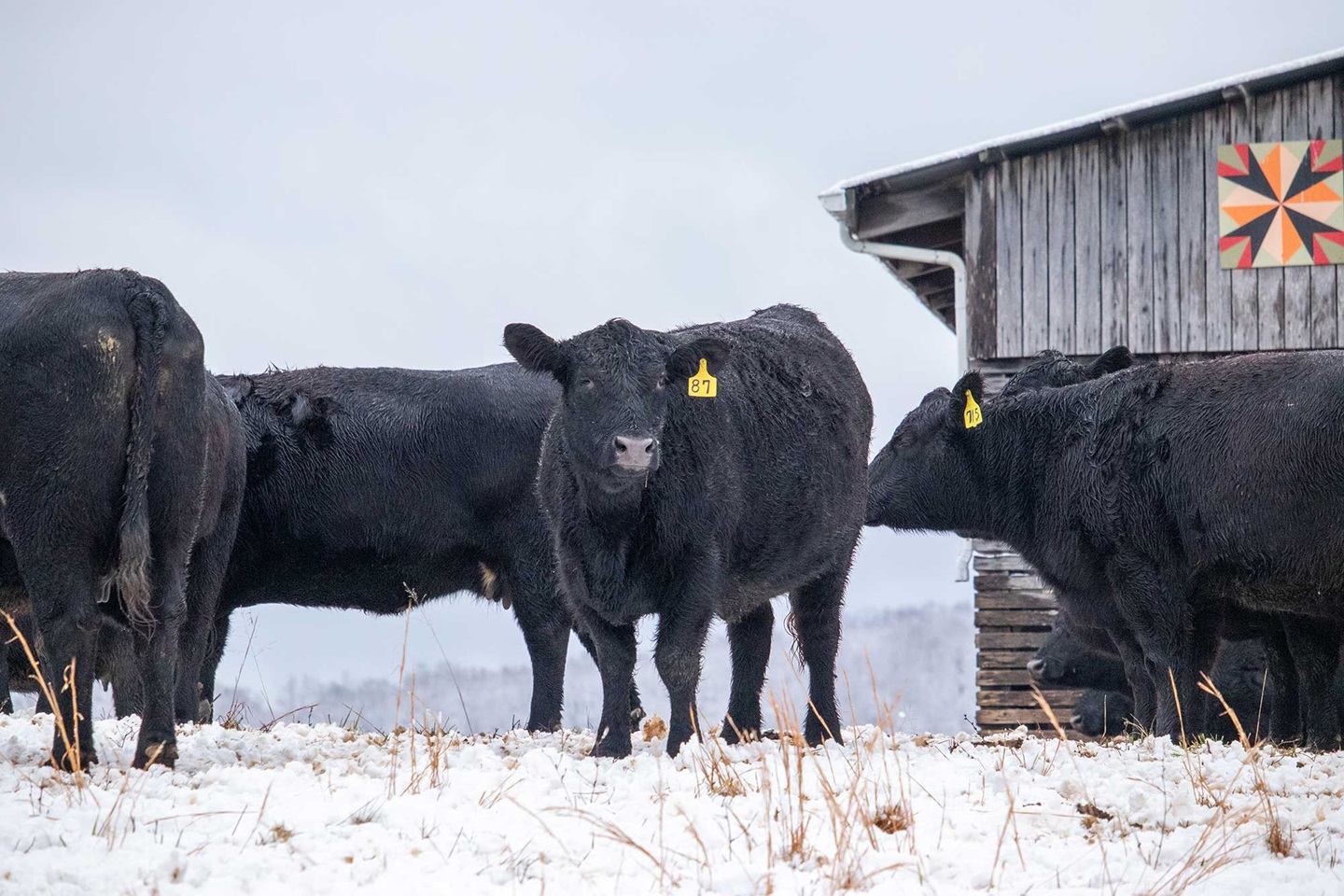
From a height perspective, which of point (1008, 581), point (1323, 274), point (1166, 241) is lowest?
point (1008, 581)

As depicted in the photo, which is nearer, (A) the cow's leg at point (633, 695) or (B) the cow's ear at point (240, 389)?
(A) the cow's leg at point (633, 695)

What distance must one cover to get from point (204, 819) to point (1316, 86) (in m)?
15.2

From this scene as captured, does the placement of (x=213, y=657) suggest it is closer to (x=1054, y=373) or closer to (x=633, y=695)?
(x=633, y=695)

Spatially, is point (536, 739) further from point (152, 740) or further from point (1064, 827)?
point (1064, 827)

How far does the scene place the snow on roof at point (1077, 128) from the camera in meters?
15.7

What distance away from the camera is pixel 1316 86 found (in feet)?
52.9

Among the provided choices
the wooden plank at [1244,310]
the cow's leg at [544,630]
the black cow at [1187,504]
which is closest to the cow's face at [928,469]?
the black cow at [1187,504]

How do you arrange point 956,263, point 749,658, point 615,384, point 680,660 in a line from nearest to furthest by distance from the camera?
point 680,660 < point 615,384 < point 749,658 < point 956,263

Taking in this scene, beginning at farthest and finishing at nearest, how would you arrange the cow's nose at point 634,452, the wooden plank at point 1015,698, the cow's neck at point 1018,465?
the wooden plank at point 1015,698, the cow's neck at point 1018,465, the cow's nose at point 634,452

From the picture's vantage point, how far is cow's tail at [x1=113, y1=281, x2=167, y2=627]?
19.0 feet

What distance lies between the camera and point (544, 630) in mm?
10273

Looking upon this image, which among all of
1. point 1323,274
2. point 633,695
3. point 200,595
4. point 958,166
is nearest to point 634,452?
point 200,595

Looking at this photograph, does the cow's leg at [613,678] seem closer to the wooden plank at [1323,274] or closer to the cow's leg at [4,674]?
the cow's leg at [4,674]

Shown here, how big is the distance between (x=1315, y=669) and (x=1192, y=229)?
768cm
